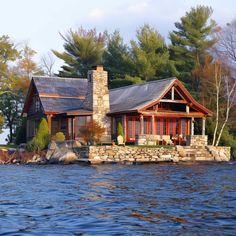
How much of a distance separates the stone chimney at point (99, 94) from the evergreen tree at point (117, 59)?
1450 centimetres

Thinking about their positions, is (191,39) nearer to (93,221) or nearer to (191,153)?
(191,153)

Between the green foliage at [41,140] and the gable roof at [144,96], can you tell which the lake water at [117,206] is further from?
the gable roof at [144,96]

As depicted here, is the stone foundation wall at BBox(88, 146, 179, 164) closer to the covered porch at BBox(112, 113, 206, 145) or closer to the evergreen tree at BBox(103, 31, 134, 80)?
the covered porch at BBox(112, 113, 206, 145)

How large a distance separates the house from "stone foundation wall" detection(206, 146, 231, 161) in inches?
109

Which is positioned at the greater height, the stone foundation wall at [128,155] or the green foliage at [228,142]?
the green foliage at [228,142]

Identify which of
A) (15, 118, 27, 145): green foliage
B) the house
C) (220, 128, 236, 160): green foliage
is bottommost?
(220, 128, 236, 160): green foliage

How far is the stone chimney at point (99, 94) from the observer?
36.5 metres

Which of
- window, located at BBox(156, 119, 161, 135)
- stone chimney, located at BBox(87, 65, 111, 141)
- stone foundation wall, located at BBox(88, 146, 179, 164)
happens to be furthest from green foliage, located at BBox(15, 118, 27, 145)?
stone foundation wall, located at BBox(88, 146, 179, 164)

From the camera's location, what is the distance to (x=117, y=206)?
41.3ft

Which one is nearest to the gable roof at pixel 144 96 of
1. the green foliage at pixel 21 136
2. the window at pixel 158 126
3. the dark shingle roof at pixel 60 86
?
the window at pixel 158 126

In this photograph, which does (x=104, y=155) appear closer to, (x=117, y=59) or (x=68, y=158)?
(x=68, y=158)

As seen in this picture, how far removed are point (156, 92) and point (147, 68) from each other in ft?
45.2

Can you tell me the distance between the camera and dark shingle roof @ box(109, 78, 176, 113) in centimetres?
3619

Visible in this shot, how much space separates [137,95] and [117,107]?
194 centimetres
